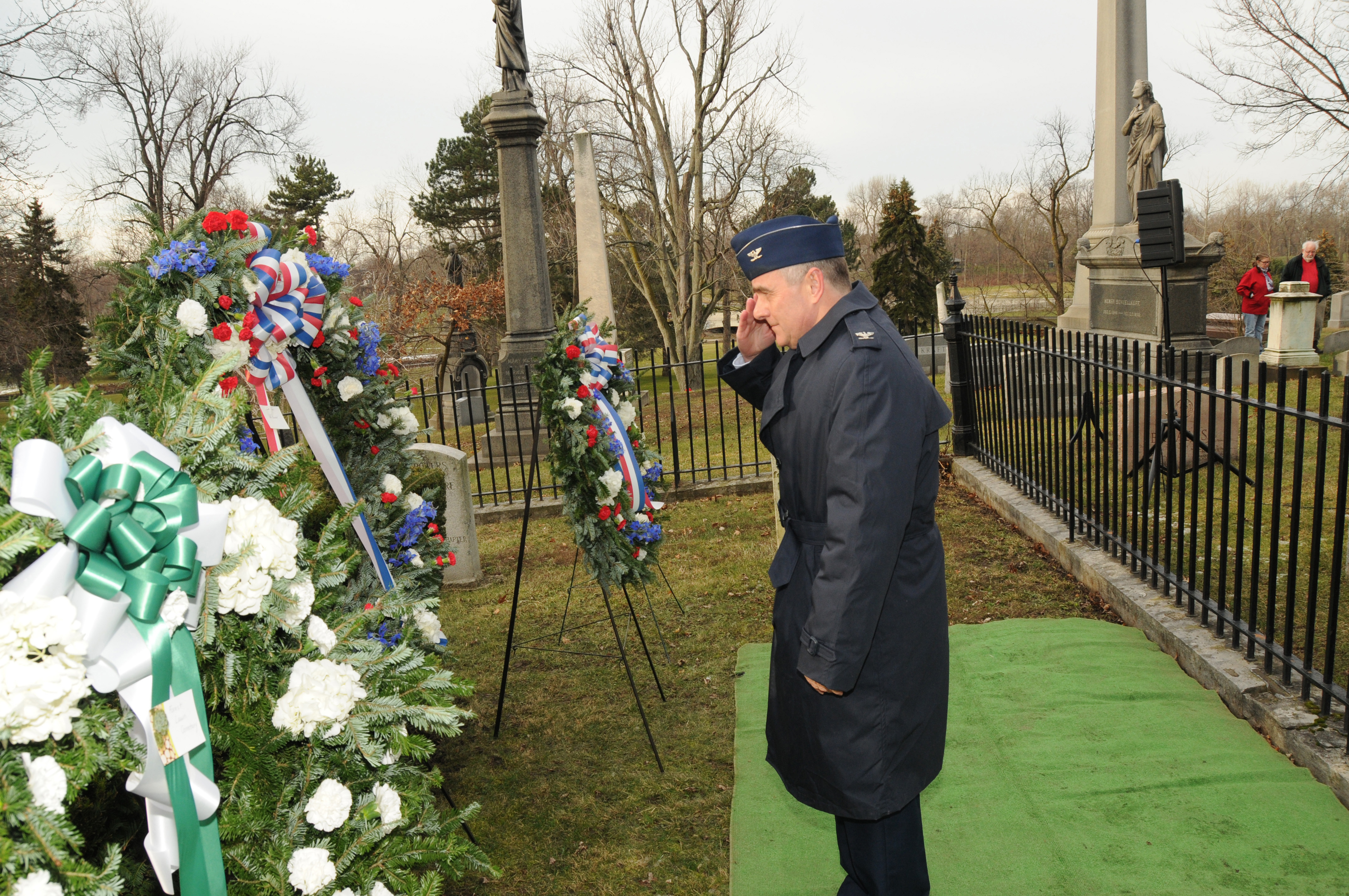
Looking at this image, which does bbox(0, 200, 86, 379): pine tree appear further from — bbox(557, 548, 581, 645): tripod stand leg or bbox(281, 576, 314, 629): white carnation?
bbox(281, 576, 314, 629): white carnation

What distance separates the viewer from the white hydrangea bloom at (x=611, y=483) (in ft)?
14.1

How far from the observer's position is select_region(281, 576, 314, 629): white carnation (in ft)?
6.36

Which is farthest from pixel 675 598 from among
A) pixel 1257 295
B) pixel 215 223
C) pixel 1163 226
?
pixel 1257 295

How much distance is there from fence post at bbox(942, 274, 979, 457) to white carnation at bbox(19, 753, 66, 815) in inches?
281

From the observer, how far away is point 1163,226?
688cm

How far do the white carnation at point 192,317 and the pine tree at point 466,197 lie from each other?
26218 mm

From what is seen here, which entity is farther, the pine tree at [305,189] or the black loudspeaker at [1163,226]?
the pine tree at [305,189]

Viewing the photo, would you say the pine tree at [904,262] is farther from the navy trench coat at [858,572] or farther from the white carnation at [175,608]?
the white carnation at [175,608]

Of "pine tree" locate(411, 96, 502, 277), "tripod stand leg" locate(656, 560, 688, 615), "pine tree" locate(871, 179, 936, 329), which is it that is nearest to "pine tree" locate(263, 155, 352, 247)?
"pine tree" locate(411, 96, 502, 277)

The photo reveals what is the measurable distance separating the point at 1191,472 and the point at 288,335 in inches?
235

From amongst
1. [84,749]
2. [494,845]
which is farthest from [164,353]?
[494,845]

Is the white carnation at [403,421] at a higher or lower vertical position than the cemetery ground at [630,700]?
higher

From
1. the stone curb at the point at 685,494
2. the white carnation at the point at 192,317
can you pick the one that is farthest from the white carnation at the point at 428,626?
the stone curb at the point at 685,494

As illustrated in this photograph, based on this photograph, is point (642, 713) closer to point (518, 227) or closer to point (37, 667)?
point (37, 667)
